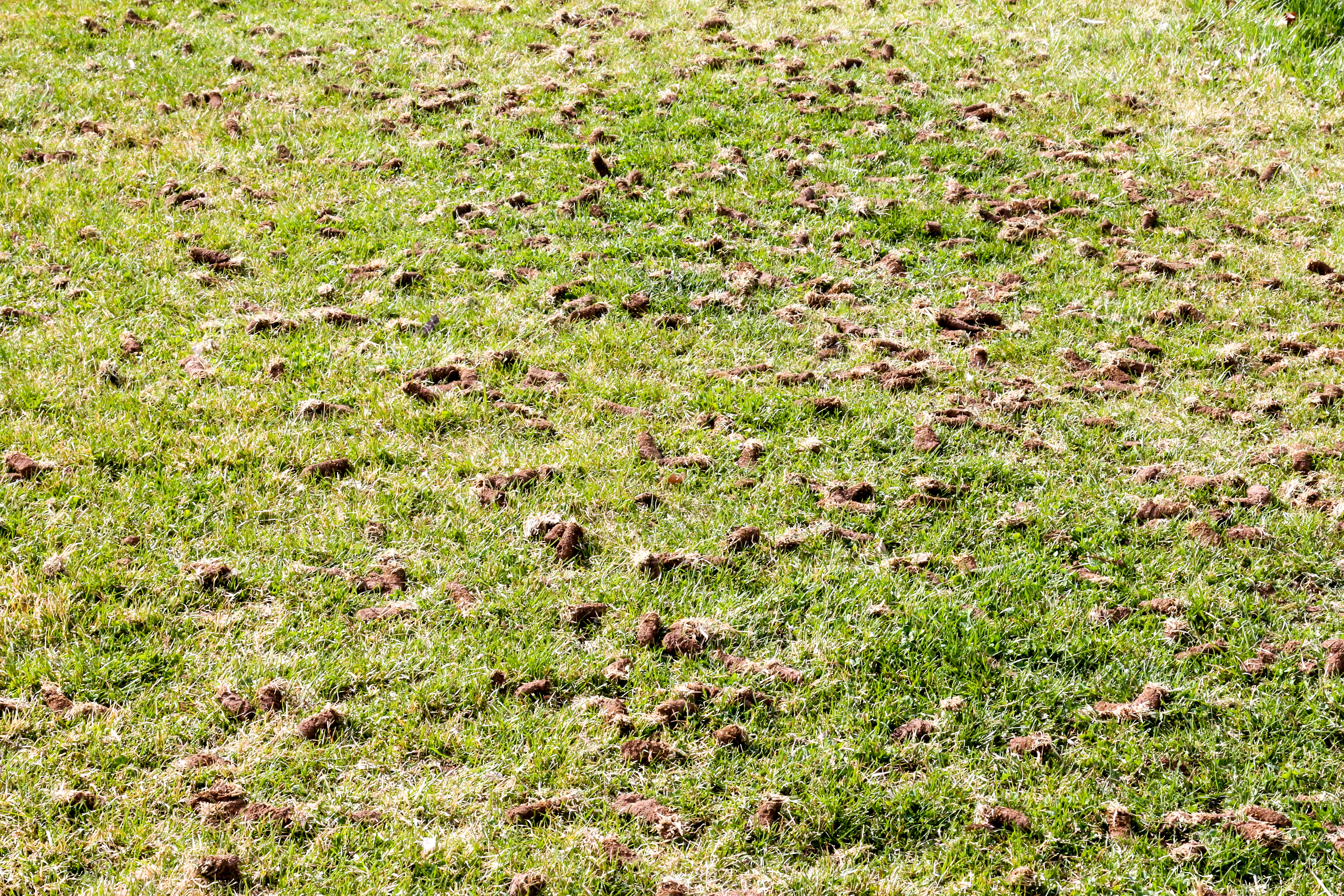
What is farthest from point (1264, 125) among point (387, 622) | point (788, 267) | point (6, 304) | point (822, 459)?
point (6, 304)

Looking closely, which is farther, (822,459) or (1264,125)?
(1264,125)

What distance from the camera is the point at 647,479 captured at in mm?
4832

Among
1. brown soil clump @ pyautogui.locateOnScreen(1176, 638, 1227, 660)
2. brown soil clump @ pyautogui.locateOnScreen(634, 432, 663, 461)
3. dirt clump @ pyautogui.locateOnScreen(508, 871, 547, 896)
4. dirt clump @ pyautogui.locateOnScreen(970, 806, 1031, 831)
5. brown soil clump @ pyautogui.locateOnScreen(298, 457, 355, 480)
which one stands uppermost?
brown soil clump @ pyautogui.locateOnScreen(634, 432, 663, 461)

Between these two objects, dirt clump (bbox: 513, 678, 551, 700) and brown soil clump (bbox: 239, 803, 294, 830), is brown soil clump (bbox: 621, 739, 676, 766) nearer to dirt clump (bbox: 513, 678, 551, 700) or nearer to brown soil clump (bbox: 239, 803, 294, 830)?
dirt clump (bbox: 513, 678, 551, 700)

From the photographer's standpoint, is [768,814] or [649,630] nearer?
[768,814]

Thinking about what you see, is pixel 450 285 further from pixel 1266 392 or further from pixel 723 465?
pixel 1266 392

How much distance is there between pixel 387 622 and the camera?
4086 mm

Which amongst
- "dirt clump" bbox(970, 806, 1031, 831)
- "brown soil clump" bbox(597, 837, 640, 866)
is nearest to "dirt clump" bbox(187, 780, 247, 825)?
"brown soil clump" bbox(597, 837, 640, 866)

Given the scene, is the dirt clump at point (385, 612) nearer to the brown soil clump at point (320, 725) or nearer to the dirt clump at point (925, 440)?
the brown soil clump at point (320, 725)

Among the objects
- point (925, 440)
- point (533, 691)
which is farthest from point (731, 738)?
point (925, 440)

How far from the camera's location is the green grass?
3.50m

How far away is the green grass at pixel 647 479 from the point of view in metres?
3.50

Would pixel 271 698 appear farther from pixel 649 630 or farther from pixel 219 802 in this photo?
pixel 649 630

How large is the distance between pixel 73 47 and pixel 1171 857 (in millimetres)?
8372
